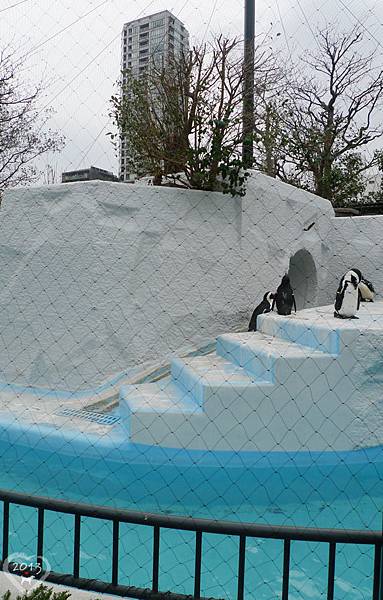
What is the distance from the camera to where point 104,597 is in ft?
3.38

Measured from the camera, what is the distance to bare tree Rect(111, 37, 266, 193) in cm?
399

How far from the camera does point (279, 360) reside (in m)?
2.82

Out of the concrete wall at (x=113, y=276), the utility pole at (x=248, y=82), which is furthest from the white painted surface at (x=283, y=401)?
the utility pole at (x=248, y=82)

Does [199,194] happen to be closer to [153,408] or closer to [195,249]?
[195,249]

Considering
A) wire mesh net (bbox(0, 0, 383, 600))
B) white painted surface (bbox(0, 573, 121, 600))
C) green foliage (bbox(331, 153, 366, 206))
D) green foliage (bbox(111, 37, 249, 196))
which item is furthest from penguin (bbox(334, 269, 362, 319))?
green foliage (bbox(331, 153, 366, 206))

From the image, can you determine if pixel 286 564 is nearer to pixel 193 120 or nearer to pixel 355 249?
pixel 193 120

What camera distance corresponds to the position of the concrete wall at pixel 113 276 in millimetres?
3834

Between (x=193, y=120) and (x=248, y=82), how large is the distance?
0.61m

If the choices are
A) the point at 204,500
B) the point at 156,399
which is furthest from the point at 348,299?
the point at 204,500

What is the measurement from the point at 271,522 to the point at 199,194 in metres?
2.61

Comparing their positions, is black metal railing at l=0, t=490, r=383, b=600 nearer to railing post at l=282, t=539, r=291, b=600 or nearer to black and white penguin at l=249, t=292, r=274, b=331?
railing post at l=282, t=539, r=291, b=600

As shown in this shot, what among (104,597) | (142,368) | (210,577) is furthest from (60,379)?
(104,597)

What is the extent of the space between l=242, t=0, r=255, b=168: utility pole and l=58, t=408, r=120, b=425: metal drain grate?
217 centimetres

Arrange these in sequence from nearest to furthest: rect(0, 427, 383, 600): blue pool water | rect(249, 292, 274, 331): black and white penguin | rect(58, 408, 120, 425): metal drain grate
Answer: rect(0, 427, 383, 600): blue pool water
rect(58, 408, 120, 425): metal drain grate
rect(249, 292, 274, 331): black and white penguin
